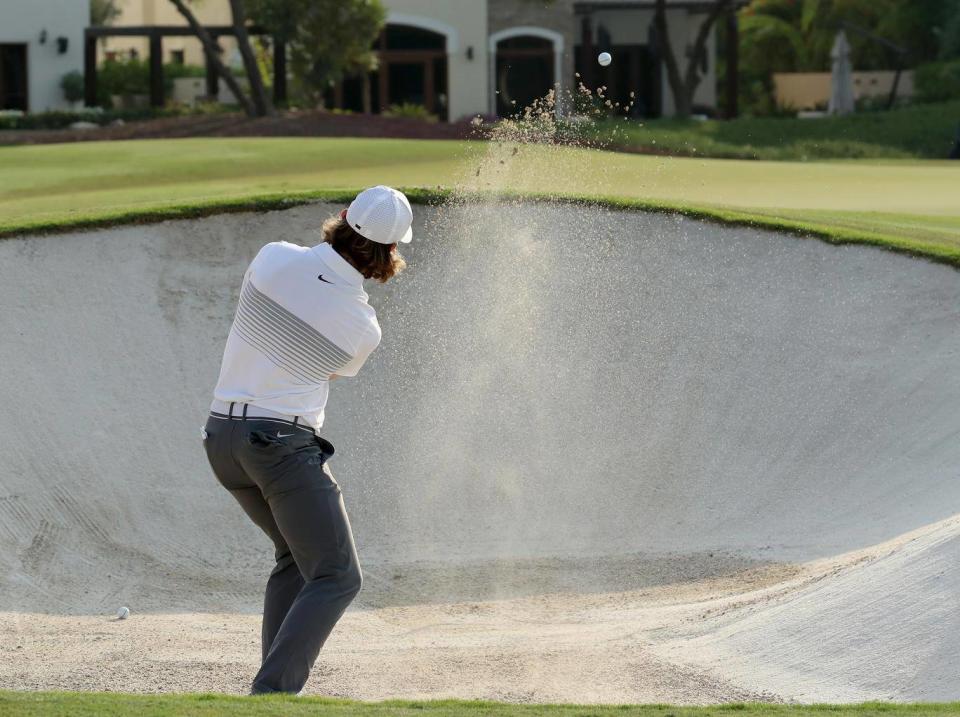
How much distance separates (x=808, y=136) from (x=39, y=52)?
20524 millimetres

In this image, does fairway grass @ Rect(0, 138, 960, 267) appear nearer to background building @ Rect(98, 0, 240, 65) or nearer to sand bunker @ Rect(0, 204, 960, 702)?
sand bunker @ Rect(0, 204, 960, 702)

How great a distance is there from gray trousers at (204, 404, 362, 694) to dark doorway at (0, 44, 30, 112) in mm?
36177

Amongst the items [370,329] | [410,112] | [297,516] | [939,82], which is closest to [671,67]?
[410,112]

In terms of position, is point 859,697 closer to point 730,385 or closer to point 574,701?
point 574,701

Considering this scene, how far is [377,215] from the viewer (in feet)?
18.6

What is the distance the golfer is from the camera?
5.69m

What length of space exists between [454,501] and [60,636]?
3311 mm

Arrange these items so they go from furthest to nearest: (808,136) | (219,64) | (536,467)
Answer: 1. (219,64)
2. (808,136)
3. (536,467)

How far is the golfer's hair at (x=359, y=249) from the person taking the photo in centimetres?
575

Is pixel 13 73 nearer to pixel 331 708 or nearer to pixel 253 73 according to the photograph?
pixel 253 73

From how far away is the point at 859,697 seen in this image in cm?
651

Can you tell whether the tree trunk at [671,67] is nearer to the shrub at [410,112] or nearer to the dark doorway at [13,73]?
the shrub at [410,112]

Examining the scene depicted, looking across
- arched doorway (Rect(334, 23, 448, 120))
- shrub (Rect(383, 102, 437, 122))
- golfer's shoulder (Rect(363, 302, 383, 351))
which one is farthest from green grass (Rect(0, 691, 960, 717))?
arched doorway (Rect(334, 23, 448, 120))

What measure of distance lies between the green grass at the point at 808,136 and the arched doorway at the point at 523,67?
23.3 ft
